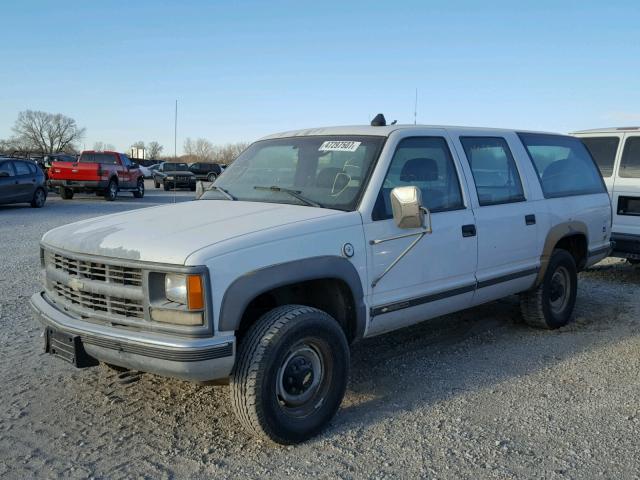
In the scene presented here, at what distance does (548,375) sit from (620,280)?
448cm

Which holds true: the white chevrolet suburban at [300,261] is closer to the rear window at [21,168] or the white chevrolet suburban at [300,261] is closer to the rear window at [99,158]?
the rear window at [21,168]

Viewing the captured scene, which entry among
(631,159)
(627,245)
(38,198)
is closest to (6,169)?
(38,198)

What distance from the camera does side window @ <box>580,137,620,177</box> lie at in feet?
27.1

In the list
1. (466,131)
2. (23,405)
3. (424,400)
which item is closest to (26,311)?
(23,405)

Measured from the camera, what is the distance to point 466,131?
5.02 m

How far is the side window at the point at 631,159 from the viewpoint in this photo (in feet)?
26.3

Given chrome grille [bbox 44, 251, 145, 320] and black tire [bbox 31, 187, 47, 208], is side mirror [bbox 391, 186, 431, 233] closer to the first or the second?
chrome grille [bbox 44, 251, 145, 320]

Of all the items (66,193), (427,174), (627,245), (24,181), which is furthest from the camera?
(66,193)

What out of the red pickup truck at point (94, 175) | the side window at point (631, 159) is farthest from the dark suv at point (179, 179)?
the side window at point (631, 159)

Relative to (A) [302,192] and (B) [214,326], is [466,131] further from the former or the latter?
(B) [214,326]

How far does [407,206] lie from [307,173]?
0.90 metres

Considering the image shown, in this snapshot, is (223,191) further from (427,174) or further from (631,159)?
(631,159)

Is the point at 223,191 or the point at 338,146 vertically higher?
the point at 338,146

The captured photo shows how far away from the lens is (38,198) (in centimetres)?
1889
